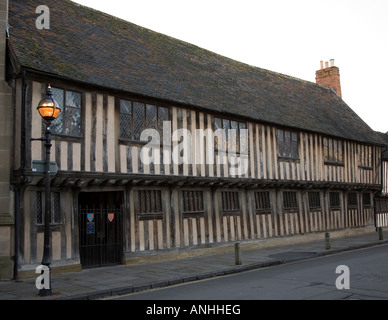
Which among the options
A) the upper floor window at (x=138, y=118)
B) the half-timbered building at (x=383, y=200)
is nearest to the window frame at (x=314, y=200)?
the half-timbered building at (x=383, y=200)

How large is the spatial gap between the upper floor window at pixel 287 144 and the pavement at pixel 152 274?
4.22m

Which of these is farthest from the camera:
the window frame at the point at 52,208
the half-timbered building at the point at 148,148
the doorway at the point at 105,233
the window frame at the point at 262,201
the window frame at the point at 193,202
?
A: the window frame at the point at 262,201

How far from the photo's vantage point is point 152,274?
1070 centimetres

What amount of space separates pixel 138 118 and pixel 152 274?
195 inches

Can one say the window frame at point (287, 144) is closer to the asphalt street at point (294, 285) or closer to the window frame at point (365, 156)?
the window frame at point (365, 156)

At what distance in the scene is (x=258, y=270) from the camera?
38.2 ft

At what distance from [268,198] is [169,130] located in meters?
6.22

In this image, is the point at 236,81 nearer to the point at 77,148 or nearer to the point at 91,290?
the point at 77,148

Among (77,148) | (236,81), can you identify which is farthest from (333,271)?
(236,81)

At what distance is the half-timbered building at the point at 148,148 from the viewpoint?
1107cm

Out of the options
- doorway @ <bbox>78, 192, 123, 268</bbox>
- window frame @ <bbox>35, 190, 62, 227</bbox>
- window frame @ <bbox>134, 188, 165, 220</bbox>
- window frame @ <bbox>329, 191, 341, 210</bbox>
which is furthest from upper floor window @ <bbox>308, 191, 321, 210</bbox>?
window frame @ <bbox>35, 190, 62, 227</bbox>

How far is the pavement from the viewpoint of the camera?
8547 millimetres

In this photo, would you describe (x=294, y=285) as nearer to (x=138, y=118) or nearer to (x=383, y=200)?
(x=138, y=118)

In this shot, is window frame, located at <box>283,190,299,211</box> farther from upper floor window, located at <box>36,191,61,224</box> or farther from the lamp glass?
the lamp glass
